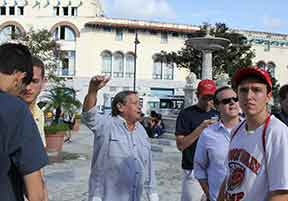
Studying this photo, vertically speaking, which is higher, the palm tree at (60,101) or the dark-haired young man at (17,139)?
the dark-haired young man at (17,139)

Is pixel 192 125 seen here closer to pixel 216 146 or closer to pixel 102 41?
pixel 216 146

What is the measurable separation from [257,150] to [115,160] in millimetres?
2025

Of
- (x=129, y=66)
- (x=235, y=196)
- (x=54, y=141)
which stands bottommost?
(x=54, y=141)

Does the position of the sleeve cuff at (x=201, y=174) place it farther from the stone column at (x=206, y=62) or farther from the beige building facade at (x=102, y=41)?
the beige building facade at (x=102, y=41)

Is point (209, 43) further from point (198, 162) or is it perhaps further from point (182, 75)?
point (182, 75)

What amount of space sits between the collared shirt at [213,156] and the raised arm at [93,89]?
36.1 inches

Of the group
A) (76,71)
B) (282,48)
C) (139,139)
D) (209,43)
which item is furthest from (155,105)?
(139,139)

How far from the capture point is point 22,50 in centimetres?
258

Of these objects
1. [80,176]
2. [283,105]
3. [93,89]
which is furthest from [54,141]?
[93,89]

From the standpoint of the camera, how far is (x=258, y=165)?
274 cm

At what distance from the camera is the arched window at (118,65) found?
60.0m

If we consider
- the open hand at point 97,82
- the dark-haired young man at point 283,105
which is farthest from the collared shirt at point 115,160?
the dark-haired young man at point 283,105

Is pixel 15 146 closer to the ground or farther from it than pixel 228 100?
closer to the ground

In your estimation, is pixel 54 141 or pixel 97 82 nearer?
pixel 97 82
